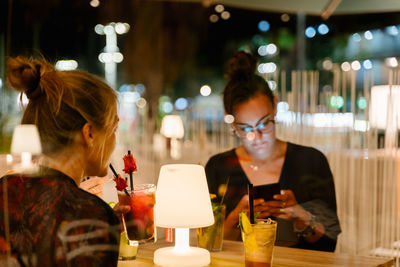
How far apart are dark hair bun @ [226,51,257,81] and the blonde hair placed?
1.15 metres

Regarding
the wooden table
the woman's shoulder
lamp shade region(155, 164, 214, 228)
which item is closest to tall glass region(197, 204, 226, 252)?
the wooden table

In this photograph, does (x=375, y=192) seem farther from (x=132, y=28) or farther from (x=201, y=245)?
(x=132, y=28)

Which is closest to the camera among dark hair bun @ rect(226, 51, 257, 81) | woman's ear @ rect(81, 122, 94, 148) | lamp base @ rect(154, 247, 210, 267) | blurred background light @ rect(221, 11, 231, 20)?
woman's ear @ rect(81, 122, 94, 148)

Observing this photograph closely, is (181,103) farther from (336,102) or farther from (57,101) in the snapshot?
(57,101)

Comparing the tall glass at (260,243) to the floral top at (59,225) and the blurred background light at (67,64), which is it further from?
the blurred background light at (67,64)

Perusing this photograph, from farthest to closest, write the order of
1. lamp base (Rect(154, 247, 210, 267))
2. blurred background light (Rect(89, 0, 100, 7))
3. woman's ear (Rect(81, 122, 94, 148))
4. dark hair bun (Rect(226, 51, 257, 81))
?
dark hair bun (Rect(226, 51, 257, 81)) → blurred background light (Rect(89, 0, 100, 7)) → lamp base (Rect(154, 247, 210, 267)) → woman's ear (Rect(81, 122, 94, 148))

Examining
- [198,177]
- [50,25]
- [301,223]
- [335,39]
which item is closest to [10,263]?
[198,177]

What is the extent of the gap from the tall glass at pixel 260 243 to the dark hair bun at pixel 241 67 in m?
1.04

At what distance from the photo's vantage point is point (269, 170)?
2342 millimetres

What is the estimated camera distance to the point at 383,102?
2.49 m

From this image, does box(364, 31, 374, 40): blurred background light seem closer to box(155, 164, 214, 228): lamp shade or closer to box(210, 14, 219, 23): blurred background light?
box(210, 14, 219, 23): blurred background light

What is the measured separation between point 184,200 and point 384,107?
53.7 inches

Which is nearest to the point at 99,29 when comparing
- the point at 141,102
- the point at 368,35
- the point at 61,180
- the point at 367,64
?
the point at 141,102

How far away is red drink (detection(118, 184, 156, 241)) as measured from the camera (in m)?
1.51
